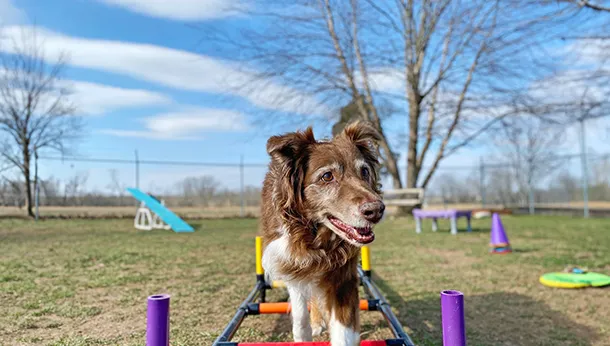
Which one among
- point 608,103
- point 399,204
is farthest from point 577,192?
point 608,103

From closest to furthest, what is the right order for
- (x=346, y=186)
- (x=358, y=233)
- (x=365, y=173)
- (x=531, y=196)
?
(x=358, y=233) → (x=346, y=186) → (x=365, y=173) → (x=531, y=196)

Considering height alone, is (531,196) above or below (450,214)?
above

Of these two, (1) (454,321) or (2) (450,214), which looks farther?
(2) (450,214)

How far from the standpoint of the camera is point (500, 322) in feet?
14.5

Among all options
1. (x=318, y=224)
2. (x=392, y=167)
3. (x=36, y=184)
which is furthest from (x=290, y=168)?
(x=392, y=167)

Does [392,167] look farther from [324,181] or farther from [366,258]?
[324,181]

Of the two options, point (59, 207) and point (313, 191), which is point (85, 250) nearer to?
point (313, 191)

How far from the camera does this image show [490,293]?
18.3 ft

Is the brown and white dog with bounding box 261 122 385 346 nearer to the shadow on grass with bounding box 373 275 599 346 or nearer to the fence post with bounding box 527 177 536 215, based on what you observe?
the shadow on grass with bounding box 373 275 599 346

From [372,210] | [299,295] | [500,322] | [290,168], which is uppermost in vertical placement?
[290,168]

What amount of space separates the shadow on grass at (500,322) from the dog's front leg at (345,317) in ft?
4.08

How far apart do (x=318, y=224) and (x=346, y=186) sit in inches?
14.7

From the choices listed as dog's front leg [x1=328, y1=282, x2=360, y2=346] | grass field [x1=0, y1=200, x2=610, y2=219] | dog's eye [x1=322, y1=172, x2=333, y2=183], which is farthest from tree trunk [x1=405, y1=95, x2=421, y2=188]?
dog's front leg [x1=328, y1=282, x2=360, y2=346]

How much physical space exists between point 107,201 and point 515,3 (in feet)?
56.1
